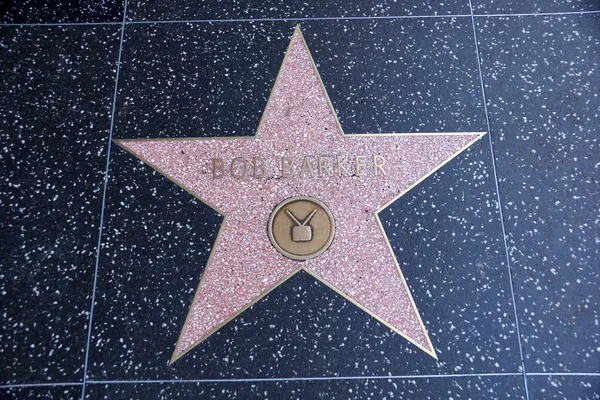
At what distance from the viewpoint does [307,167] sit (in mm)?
1103

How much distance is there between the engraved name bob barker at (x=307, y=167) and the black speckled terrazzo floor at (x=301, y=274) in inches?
3.8

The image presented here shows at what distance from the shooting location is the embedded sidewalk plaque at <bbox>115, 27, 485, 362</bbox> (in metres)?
1.02

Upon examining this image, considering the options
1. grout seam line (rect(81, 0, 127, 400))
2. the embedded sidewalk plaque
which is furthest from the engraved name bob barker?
grout seam line (rect(81, 0, 127, 400))

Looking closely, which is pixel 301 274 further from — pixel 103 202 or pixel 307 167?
pixel 103 202

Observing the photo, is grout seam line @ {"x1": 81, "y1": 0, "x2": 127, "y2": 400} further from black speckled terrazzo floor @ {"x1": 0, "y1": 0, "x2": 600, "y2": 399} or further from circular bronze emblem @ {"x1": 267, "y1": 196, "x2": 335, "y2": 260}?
circular bronze emblem @ {"x1": 267, "y1": 196, "x2": 335, "y2": 260}

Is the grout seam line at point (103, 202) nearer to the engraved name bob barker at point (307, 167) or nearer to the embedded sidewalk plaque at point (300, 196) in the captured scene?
the embedded sidewalk plaque at point (300, 196)

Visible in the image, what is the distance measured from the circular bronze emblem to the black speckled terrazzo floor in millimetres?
80

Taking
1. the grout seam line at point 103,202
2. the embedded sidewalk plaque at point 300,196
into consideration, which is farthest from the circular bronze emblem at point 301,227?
the grout seam line at point 103,202

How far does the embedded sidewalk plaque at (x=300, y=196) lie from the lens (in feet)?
3.35

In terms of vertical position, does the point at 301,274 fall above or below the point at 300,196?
below

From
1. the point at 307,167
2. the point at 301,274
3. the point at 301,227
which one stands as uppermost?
the point at 307,167

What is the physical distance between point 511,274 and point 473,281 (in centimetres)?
10

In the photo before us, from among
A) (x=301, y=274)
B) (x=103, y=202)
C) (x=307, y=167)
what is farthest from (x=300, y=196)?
(x=103, y=202)

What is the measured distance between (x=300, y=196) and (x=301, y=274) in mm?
204
